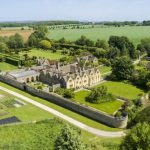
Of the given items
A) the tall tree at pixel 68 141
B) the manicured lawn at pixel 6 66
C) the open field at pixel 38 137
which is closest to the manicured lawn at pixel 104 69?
the manicured lawn at pixel 6 66

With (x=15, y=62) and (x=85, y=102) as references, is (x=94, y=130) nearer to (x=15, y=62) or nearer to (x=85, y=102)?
(x=85, y=102)

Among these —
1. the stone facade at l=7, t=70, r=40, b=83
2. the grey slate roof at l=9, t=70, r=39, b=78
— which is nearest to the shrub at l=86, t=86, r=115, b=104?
the stone facade at l=7, t=70, r=40, b=83

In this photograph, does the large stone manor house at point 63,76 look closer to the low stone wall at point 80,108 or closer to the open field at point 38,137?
the low stone wall at point 80,108

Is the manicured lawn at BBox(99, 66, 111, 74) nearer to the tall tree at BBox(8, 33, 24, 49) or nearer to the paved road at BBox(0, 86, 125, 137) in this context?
the paved road at BBox(0, 86, 125, 137)

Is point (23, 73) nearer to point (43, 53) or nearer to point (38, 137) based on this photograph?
point (38, 137)

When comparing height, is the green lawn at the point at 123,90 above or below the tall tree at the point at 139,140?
below

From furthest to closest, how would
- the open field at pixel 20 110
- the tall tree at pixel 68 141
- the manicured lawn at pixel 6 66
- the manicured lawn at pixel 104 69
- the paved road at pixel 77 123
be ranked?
the manicured lawn at pixel 6 66 < the manicured lawn at pixel 104 69 < the open field at pixel 20 110 < the paved road at pixel 77 123 < the tall tree at pixel 68 141
